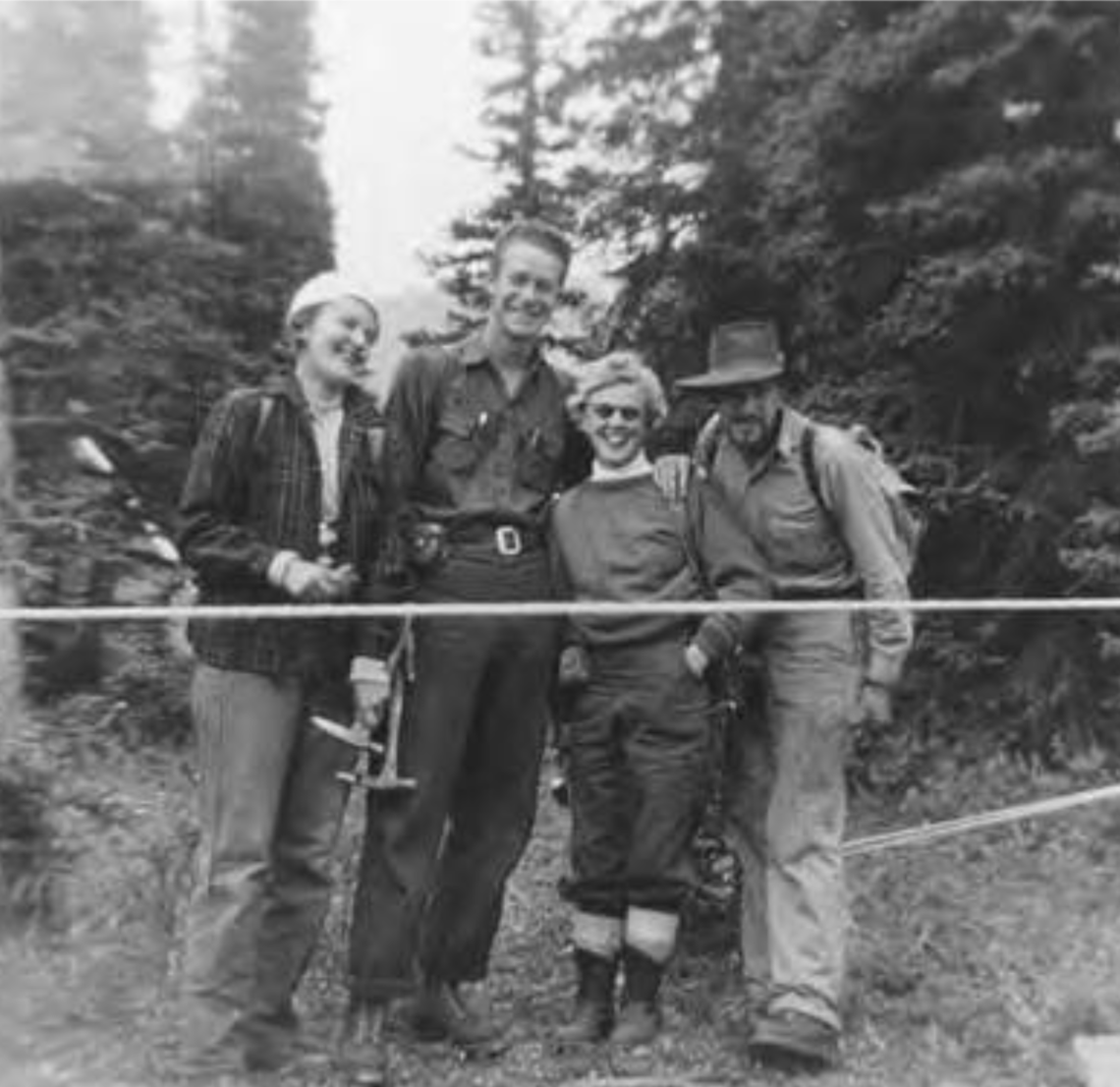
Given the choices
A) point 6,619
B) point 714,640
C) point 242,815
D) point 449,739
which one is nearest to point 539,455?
point 714,640

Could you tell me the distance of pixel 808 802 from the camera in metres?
4.61

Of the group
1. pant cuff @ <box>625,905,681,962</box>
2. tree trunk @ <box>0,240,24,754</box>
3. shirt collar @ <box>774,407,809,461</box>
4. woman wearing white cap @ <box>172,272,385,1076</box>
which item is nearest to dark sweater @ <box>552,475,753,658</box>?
shirt collar @ <box>774,407,809,461</box>

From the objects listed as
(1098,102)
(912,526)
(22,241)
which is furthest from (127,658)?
(1098,102)

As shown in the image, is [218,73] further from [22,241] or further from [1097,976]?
[1097,976]

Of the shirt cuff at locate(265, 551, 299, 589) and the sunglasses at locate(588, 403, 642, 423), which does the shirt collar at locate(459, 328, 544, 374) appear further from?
the shirt cuff at locate(265, 551, 299, 589)

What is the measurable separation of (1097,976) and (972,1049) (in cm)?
62

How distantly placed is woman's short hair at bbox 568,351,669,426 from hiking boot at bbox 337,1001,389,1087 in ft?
5.70

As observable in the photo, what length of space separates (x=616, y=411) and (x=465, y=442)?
1.42 ft

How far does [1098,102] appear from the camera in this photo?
22.1 ft

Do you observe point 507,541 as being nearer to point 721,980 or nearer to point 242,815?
point 242,815

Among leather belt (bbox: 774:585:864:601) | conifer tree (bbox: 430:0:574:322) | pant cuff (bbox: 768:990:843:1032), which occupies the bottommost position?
pant cuff (bbox: 768:990:843:1032)

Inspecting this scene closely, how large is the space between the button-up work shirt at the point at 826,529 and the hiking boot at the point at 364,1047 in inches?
63.7

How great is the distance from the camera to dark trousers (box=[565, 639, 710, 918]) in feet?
15.0

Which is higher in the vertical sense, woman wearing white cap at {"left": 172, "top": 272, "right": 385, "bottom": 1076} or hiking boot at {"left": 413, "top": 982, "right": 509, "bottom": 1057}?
woman wearing white cap at {"left": 172, "top": 272, "right": 385, "bottom": 1076}
